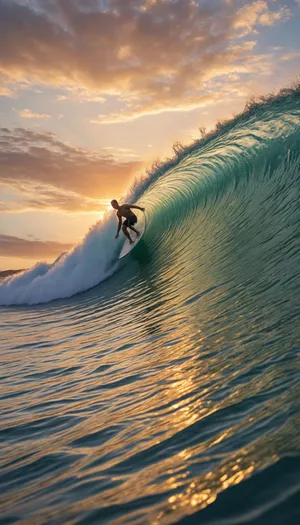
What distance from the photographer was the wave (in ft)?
39.4

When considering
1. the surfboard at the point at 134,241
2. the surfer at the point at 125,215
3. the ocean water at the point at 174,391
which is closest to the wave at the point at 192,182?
the surfboard at the point at 134,241

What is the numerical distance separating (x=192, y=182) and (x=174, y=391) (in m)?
12.4

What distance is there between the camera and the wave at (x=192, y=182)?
1202cm

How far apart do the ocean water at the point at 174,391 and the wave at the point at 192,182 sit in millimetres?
1538

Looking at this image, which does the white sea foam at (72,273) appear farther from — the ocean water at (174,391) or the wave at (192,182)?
the ocean water at (174,391)

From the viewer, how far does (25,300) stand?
13453mm

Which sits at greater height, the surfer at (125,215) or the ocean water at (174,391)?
the surfer at (125,215)

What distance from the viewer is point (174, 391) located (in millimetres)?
3191

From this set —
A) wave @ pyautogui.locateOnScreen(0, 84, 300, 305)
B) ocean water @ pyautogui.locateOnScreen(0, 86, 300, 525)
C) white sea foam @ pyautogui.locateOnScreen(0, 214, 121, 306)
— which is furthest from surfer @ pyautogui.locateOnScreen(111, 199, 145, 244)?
ocean water @ pyautogui.locateOnScreen(0, 86, 300, 525)

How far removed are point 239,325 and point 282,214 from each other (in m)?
4.52

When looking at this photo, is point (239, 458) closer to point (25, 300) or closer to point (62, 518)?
point (62, 518)

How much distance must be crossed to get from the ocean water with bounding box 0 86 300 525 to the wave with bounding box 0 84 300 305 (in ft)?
5.05

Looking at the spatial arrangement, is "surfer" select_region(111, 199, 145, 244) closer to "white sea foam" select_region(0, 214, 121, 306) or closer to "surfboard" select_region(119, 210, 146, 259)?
"surfboard" select_region(119, 210, 146, 259)

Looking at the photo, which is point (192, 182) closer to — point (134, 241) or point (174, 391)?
point (134, 241)
